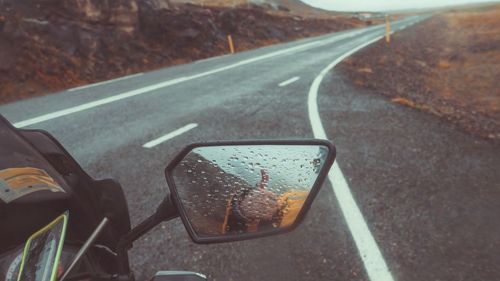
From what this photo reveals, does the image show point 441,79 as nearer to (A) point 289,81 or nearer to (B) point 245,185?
(A) point 289,81

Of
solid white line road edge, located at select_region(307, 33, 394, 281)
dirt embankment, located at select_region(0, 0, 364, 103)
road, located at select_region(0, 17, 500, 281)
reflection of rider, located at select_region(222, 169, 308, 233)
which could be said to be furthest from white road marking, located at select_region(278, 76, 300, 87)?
reflection of rider, located at select_region(222, 169, 308, 233)

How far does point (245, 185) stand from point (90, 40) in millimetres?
17522

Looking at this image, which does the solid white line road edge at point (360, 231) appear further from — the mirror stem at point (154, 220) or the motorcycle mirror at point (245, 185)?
the mirror stem at point (154, 220)

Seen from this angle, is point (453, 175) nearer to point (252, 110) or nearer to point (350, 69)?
point (252, 110)

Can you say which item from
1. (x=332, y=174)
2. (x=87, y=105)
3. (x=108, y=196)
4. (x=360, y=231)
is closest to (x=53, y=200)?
(x=108, y=196)

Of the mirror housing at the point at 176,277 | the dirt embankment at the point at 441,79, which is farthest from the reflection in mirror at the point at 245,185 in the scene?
the dirt embankment at the point at 441,79

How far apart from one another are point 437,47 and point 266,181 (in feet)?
84.7

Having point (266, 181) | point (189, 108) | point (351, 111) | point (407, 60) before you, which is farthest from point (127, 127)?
point (407, 60)

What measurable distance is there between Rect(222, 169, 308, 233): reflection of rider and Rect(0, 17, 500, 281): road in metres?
2.10

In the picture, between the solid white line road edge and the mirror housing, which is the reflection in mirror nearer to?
the mirror housing

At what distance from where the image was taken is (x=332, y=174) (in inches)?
197

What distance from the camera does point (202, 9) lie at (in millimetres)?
26500

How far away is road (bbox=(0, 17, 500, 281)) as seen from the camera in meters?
3.20

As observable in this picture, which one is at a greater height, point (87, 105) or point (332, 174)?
point (87, 105)
